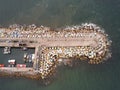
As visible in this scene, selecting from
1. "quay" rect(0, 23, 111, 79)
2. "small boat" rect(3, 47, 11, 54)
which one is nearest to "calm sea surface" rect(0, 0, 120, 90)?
"small boat" rect(3, 47, 11, 54)

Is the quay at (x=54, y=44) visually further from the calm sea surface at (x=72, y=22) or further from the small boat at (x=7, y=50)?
the calm sea surface at (x=72, y=22)

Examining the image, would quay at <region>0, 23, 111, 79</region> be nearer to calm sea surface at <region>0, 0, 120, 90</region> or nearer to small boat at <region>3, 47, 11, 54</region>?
small boat at <region>3, 47, 11, 54</region>

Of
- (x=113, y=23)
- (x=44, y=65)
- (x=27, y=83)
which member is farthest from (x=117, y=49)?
(x=27, y=83)

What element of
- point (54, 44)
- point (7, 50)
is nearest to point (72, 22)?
point (54, 44)

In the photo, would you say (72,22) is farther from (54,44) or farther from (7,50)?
(7,50)

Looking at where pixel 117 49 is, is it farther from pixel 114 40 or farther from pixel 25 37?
pixel 25 37

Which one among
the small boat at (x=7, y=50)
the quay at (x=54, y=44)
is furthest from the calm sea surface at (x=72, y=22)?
the quay at (x=54, y=44)
